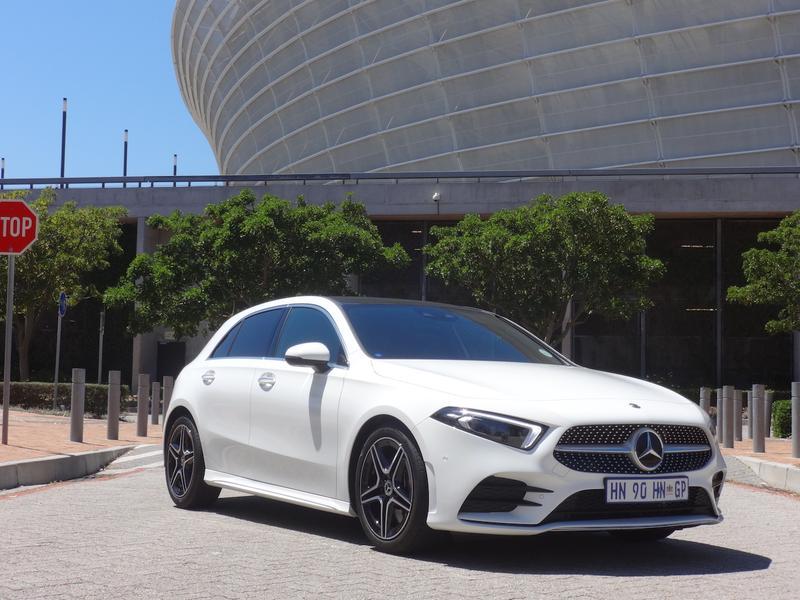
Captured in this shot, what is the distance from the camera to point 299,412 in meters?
6.85

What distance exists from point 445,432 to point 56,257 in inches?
1063

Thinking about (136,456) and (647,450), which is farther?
(136,456)

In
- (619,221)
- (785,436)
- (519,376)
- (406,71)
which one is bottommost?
(785,436)

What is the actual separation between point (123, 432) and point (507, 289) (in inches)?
516

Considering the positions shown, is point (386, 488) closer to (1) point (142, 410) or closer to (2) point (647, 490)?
(2) point (647, 490)

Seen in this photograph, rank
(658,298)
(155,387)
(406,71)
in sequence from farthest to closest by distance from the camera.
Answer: (406,71) → (658,298) → (155,387)

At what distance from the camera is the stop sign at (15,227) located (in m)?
12.3

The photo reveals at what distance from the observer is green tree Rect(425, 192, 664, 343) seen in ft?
91.6

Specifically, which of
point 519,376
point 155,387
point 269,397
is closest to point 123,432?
point 155,387

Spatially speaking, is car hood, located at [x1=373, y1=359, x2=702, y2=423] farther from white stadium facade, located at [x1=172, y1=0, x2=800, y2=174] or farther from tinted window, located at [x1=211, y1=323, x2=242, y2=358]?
white stadium facade, located at [x1=172, y1=0, x2=800, y2=174]

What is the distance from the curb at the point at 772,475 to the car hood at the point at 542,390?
189 inches

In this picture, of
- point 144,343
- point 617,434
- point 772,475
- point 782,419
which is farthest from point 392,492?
point 144,343

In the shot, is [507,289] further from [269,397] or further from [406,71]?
[269,397]

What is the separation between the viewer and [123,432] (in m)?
17.5
